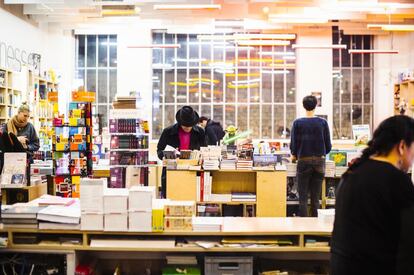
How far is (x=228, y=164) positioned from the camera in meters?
6.41

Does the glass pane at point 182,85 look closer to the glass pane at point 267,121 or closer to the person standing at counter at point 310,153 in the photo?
the glass pane at point 267,121

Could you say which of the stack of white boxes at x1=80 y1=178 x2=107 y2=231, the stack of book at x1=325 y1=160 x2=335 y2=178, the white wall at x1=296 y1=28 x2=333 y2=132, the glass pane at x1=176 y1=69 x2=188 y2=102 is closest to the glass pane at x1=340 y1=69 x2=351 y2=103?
the white wall at x1=296 y1=28 x2=333 y2=132

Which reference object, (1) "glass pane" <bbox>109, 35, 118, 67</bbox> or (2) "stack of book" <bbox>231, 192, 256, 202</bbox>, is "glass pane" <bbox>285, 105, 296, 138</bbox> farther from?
(2) "stack of book" <bbox>231, 192, 256, 202</bbox>

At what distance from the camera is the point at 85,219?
384 cm

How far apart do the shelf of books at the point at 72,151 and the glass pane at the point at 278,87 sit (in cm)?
807

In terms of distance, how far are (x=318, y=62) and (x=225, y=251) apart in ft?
39.1

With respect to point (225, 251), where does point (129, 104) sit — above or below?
above

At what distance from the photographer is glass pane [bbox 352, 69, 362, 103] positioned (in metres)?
15.4

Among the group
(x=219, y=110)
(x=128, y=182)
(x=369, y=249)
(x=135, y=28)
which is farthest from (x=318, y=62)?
(x=369, y=249)

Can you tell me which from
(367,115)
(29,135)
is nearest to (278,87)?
(367,115)

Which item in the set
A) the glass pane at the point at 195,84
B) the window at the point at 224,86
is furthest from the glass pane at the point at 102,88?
the glass pane at the point at 195,84

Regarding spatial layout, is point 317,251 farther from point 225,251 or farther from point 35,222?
point 35,222

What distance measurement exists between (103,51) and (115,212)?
1231 centimetres

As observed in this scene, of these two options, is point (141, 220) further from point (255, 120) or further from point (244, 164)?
point (255, 120)
